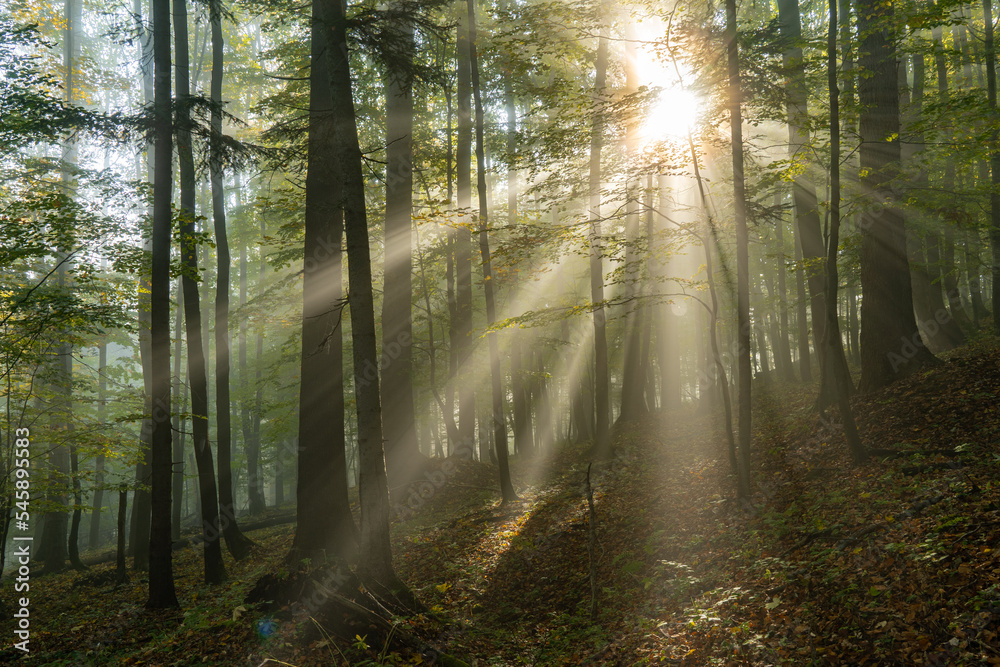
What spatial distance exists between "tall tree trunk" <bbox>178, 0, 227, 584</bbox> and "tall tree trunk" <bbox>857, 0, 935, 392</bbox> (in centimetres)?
1201

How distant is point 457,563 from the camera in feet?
29.5

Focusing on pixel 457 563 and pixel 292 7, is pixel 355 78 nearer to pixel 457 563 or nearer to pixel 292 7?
pixel 292 7

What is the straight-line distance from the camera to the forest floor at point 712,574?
4.84m

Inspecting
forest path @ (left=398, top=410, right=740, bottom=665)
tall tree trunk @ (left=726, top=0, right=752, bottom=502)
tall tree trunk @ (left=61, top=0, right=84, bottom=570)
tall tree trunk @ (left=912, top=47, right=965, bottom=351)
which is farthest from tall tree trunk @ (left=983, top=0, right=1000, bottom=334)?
tall tree trunk @ (left=61, top=0, right=84, bottom=570)

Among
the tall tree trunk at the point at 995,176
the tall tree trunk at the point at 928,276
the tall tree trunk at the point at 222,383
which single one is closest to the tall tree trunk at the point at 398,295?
the tall tree trunk at the point at 222,383

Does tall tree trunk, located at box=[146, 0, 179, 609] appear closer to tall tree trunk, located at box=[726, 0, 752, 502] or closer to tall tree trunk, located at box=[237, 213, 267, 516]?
tall tree trunk, located at box=[726, 0, 752, 502]

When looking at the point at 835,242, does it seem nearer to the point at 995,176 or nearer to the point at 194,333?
the point at 995,176

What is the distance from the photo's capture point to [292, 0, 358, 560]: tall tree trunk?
27.8 ft

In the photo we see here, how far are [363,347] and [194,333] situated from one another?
589 cm

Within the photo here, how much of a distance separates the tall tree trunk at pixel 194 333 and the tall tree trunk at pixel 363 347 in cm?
351

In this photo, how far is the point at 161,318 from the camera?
8547mm

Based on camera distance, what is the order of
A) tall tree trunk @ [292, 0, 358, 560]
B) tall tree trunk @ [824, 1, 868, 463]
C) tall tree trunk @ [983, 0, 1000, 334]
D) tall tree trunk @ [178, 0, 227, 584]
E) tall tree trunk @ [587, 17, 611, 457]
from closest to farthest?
1. tall tree trunk @ [824, 1, 868, 463]
2. tall tree trunk @ [292, 0, 358, 560]
3. tall tree trunk @ [178, 0, 227, 584]
4. tall tree trunk @ [983, 0, 1000, 334]
5. tall tree trunk @ [587, 17, 611, 457]

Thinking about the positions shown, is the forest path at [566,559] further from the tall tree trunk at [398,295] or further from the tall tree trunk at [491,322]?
the tall tree trunk at [398,295]

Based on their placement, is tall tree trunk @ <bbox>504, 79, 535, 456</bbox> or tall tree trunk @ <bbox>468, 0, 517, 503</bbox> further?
tall tree trunk @ <bbox>504, 79, 535, 456</bbox>
